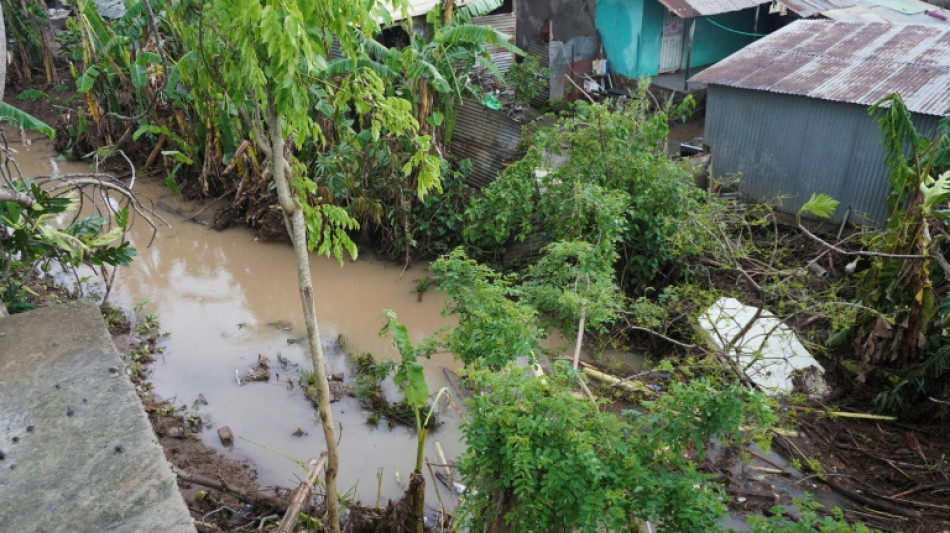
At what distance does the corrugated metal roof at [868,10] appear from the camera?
33.7ft

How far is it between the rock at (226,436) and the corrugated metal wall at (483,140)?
3904mm

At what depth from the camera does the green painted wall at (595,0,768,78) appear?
11.4 meters

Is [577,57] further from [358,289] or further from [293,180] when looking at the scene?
[293,180]

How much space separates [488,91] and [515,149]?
12.0ft

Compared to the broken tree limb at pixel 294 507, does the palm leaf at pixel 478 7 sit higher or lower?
higher

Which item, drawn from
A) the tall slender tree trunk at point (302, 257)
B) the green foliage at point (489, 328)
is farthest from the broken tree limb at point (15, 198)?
the green foliage at point (489, 328)

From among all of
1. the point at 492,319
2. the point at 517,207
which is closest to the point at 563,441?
the point at 492,319

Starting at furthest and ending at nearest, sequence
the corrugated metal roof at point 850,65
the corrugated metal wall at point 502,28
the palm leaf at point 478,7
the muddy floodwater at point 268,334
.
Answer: the corrugated metal wall at point 502,28, the palm leaf at point 478,7, the corrugated metal roof at point 850,65, the muddy floodwater at point 268,334

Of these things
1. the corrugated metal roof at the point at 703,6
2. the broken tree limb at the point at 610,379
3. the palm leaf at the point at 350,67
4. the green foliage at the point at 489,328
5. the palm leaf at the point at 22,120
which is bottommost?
the broken tree limb at the point at 610,379

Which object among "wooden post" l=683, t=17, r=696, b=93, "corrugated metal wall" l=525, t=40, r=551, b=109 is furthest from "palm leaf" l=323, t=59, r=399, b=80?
"wooden post" l=683, t=17, r=696, b=93

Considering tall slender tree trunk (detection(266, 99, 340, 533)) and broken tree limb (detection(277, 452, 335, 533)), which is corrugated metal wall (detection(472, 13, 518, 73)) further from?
broken tree limb (detection(277, 452, 335, 533))

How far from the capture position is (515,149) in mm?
7941

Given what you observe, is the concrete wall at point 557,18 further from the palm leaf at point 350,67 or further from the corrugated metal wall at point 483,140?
the palm leaf at point 350,67

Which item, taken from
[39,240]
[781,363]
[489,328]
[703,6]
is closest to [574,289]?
[489,328]
